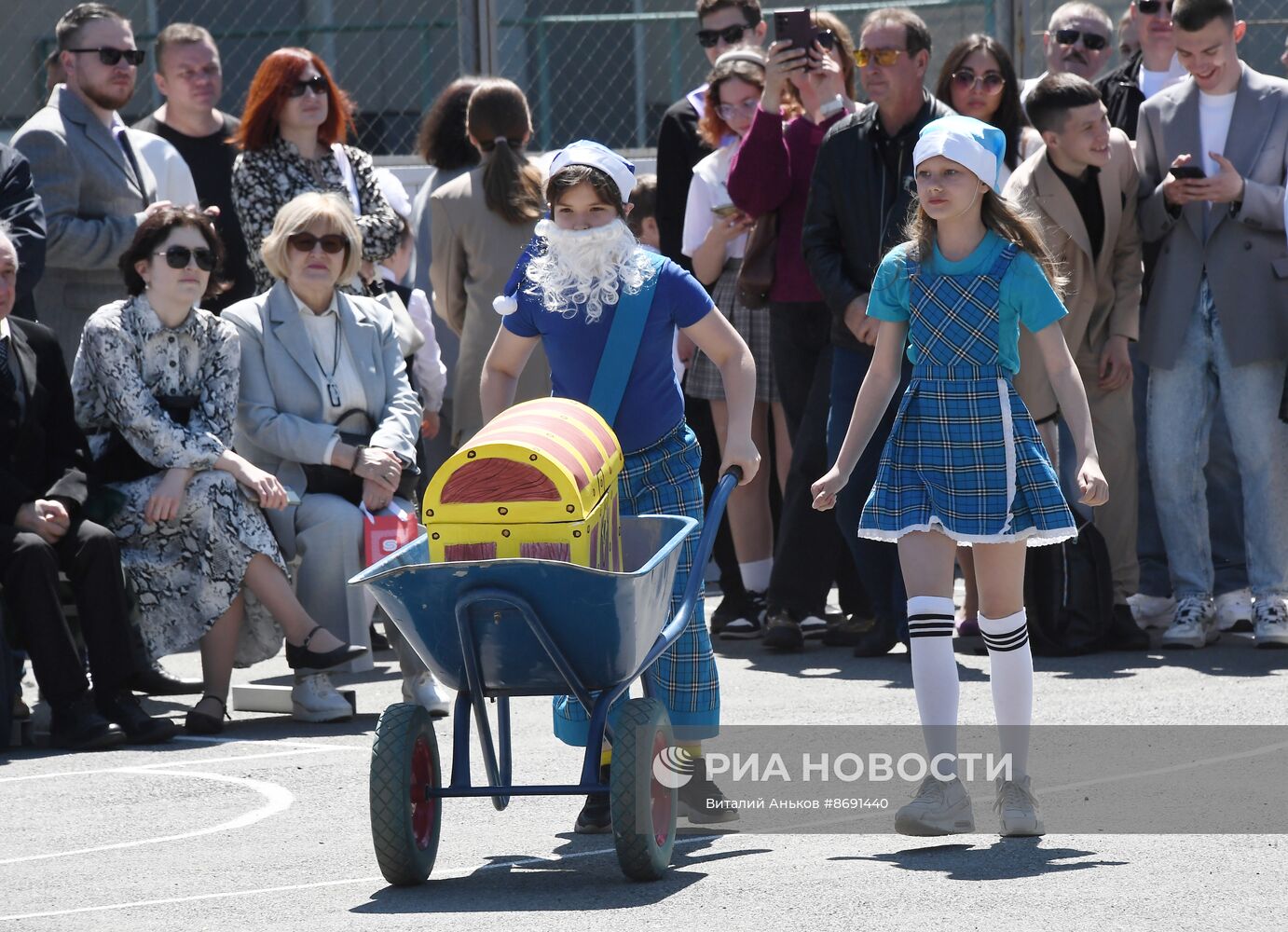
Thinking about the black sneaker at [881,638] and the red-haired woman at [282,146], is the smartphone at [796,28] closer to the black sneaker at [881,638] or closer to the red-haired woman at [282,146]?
the red-haired woman at [282,146]

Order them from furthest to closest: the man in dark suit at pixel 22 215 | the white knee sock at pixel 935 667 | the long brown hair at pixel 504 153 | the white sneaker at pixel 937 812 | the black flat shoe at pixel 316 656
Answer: the long brown hair at pixel 504 153 < the man in dark suit at pixel 22 215 < the black flat shoe at pixel 316 656 < the white knee sock at pixel 935 667 < the white sneaker at pixel 937 812

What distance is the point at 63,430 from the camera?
827 cm

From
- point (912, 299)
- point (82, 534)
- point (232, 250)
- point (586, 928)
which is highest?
point (232, 250)

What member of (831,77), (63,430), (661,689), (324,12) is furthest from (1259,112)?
(324,12)

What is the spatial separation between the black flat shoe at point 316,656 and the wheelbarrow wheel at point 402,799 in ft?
8.77

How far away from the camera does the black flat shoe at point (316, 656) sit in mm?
8164

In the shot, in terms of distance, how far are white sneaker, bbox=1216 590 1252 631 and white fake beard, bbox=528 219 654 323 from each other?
13.8 feet

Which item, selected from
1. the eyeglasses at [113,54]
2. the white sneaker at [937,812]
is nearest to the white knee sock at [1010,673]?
the white sneaker at [937,812]

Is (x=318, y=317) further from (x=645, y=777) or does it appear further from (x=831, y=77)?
(x=645, y=777)

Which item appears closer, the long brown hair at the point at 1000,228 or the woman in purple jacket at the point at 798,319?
the long brown hair at the point at 1000,228

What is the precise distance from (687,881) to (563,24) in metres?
8.73

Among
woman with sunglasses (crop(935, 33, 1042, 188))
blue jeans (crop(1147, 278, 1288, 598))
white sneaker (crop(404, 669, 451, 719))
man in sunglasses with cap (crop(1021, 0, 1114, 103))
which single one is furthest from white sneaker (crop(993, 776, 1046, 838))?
man in sunglasses with cap (crop(1021, 0, 1114, 103))

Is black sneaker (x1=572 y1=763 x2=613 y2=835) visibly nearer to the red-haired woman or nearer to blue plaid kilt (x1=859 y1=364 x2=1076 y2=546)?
blue plaid kilt (x1=859 y1=364 x2=1076 y2=546)

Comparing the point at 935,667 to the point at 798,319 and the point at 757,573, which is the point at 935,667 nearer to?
the point at 798,319
